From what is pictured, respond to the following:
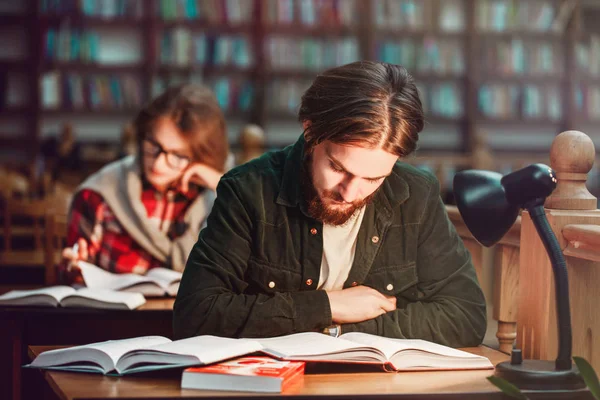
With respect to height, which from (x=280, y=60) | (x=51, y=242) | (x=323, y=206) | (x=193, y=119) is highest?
(x=280, y=60)

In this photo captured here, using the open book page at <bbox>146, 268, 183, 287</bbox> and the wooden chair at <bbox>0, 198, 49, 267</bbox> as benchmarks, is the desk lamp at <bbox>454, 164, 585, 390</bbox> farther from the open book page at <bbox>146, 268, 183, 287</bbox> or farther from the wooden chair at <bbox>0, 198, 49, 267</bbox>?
the wooden chair at <bbox>0, 198, 49, 267</bbox>

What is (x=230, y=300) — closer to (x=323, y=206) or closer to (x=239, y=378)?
(x=323, y=206)

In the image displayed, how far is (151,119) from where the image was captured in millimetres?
3000

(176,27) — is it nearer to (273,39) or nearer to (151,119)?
(273,39)

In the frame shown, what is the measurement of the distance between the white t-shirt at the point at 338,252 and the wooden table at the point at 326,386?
0.39 metres

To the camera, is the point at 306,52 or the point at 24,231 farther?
the point at 306,52

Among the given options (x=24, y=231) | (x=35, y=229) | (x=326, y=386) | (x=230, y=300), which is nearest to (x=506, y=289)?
(x=230, y=300)

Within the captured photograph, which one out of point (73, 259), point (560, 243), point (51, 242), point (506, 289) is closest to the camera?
point (560, 243)

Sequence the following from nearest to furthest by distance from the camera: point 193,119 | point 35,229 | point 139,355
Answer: point 139,355, point 193,119, point 35,229

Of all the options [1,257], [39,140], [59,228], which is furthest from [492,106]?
[59,228]

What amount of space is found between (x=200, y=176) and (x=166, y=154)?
0.14 m

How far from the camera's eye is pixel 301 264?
1.86 meters

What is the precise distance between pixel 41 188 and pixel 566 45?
4334 mm

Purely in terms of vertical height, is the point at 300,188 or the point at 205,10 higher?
the point at 205,10
